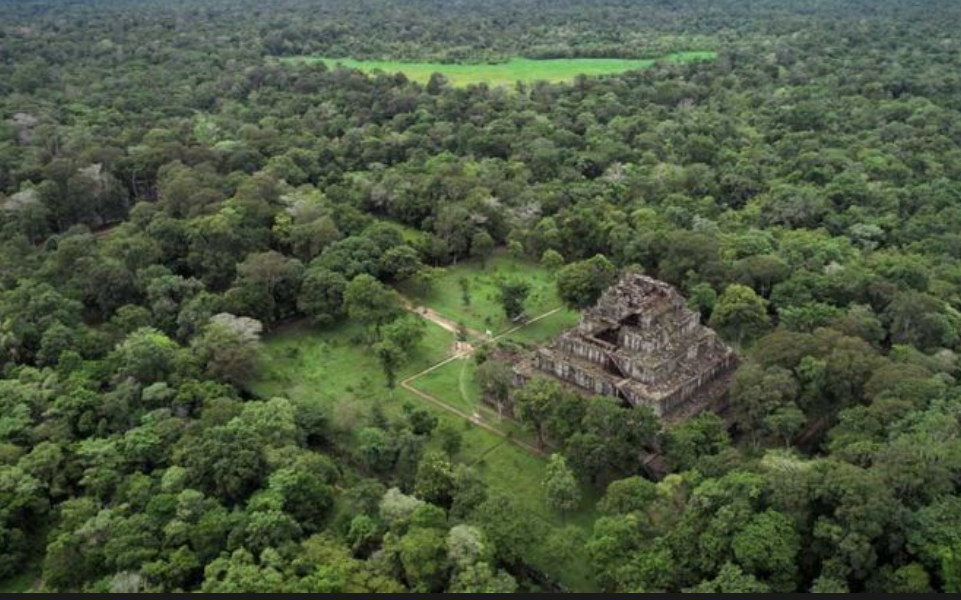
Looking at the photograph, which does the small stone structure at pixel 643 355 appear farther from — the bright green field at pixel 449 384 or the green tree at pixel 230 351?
the green tree at pixel 230 351

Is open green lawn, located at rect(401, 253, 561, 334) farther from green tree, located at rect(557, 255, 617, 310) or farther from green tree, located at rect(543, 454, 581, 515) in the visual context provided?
green tree, located at rect(543, 454, 581, 515)

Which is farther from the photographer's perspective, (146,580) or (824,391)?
(824,391)

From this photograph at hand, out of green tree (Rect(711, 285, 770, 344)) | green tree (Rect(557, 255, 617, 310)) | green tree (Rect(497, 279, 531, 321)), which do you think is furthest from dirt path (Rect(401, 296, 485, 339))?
green tree (Rect(711, 285, 770, 344))

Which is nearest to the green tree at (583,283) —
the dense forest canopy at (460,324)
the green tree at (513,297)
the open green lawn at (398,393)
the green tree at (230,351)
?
the dense forest canopy at (460,324)

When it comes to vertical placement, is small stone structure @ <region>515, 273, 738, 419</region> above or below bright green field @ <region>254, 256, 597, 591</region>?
above

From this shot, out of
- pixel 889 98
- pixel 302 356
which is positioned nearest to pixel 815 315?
pixel 302 356

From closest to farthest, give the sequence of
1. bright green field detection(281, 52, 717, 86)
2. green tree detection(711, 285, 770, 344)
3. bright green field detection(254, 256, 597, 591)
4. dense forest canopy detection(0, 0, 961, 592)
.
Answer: dense forest canopy detection(0, 0, 961, 592), bright green field detection(254, 256, 597, 591), green tree detection(711, 285, 770, 344), bright green field detection(281, 52, 717, 86)

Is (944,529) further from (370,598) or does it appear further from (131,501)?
(131,501)
